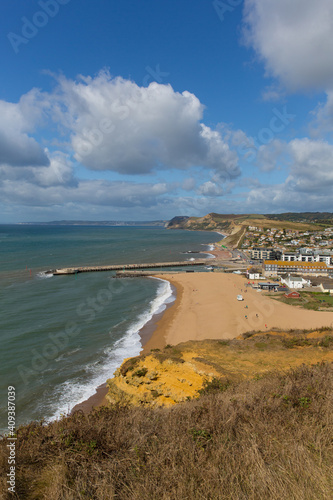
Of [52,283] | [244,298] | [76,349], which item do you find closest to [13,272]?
[52,283]

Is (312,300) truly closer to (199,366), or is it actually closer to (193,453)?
(199,366)

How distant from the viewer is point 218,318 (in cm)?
3206

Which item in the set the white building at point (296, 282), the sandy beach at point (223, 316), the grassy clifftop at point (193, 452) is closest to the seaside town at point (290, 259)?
the white building at point (296, 282)

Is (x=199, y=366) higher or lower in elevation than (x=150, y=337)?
higher

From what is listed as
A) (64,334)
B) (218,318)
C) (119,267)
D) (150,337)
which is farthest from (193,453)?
(119,267)

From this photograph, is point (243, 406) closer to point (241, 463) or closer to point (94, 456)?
point (241, 463)

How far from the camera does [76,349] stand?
23.5 metres

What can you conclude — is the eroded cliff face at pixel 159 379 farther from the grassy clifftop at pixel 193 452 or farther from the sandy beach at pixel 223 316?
the sandy beach at pixel 223 316

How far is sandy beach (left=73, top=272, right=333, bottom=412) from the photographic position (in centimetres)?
2648

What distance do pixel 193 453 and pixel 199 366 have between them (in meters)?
8.92

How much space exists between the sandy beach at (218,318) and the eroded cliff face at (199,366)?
3.78 metres

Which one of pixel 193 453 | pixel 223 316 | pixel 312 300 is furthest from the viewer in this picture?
pixel 312 300

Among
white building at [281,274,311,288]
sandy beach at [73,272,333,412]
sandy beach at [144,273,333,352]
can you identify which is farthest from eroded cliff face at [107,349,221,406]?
white building at [281,274,311,288]

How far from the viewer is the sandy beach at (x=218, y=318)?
26484 millimetres
